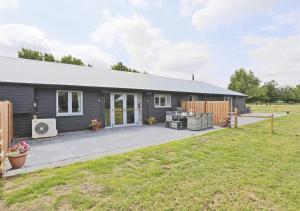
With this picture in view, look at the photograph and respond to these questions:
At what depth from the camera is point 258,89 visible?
4828 centimetres

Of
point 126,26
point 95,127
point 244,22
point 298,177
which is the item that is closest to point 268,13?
point 244,22

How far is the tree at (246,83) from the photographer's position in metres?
48.5

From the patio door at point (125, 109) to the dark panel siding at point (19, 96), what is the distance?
436 centimetres

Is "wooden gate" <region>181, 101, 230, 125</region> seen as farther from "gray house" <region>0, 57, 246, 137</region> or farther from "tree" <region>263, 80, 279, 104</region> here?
"tree" <region>263, 80, 279, 104</region>

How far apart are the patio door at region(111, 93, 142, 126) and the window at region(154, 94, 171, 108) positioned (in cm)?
155

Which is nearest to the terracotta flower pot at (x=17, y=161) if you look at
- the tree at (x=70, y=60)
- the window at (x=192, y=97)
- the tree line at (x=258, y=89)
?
the window at (x=192, y=97)

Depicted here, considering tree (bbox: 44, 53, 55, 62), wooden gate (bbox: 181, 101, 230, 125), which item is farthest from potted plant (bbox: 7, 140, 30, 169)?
tree (bbox: 44, 53, 55, 62)

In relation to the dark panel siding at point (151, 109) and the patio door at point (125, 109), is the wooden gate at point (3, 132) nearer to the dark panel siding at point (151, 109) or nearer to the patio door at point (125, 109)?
the patio door at point (125, 109)

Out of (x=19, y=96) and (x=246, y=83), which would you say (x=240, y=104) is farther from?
(x=246, y=83)

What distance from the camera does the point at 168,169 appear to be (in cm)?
427

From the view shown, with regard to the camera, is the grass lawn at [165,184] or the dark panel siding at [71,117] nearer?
the grass lawn at [165,184]

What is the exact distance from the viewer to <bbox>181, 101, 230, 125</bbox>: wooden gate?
11.9 m

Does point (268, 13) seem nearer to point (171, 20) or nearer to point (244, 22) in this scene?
point (244, 22)

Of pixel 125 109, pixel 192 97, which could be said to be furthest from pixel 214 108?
pixel 125 109
